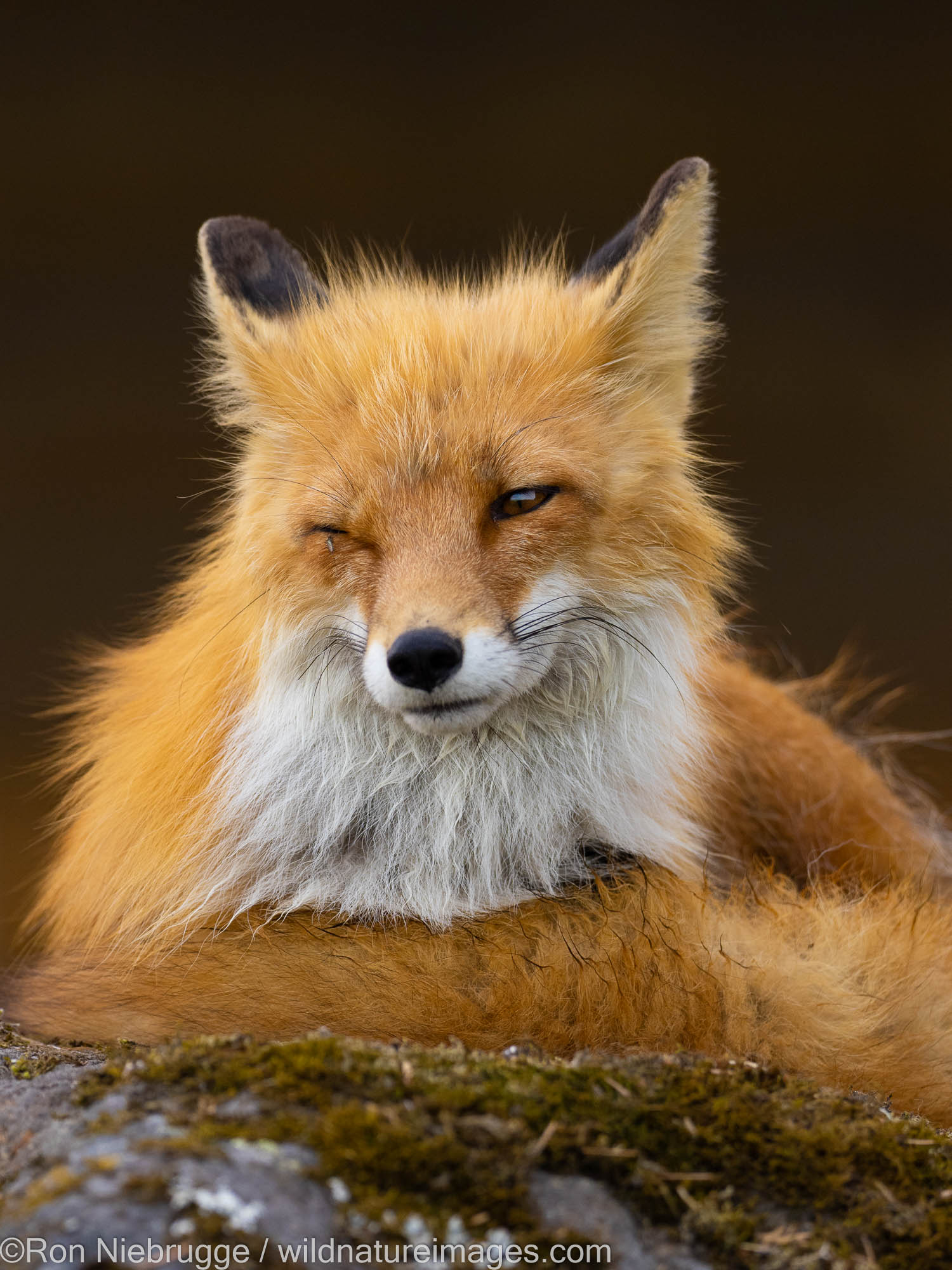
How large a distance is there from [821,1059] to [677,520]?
0.86 metres

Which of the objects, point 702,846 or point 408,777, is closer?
point 408,777

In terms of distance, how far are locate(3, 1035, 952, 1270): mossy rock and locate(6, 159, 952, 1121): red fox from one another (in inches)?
10.3

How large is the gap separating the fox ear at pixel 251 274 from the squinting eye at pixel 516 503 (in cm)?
62

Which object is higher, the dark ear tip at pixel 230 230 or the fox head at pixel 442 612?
the dark ear tip at pixel 230 230

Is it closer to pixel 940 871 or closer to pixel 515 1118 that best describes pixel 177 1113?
pixel 515 1118

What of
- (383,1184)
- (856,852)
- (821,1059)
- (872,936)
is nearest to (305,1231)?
(383,1184)

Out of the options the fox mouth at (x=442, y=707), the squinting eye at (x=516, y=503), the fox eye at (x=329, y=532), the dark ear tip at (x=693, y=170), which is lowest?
the fox mouth at (x=442, y=707)

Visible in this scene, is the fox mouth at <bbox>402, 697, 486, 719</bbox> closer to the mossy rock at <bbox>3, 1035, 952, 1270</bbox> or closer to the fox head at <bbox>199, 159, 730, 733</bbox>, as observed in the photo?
the fox head at <bbox>199, 159, 730, 733</bbox>

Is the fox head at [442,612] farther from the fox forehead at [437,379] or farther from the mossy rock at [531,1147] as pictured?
the mossy rock at [531,1147]

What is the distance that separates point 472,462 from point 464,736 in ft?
1.44

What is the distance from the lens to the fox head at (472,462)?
62.8 inches

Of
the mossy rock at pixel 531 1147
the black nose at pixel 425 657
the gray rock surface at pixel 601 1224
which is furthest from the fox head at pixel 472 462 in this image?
the gray rock surface at pixel 601 1224

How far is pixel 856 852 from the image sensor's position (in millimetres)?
2449

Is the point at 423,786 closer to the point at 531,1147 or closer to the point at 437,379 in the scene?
the point at 437,379
